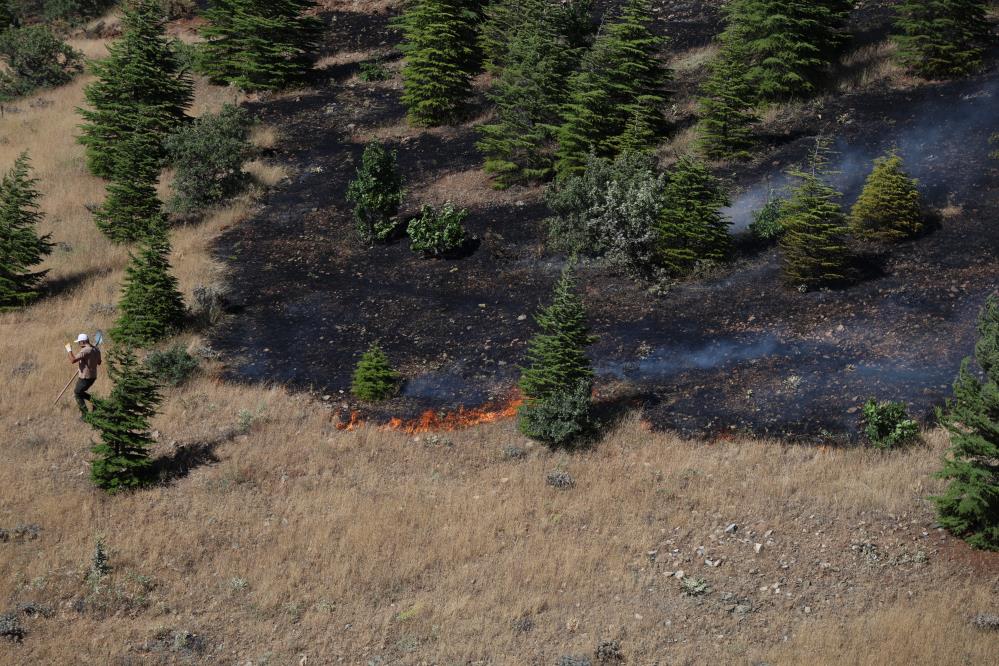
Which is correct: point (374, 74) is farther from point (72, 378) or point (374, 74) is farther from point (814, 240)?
point (814, 240)

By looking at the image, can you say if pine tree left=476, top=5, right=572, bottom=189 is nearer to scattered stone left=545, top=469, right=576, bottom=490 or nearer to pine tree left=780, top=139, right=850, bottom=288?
pine tree left=780, top=139, right=850, bottom=288

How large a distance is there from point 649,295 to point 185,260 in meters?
12.6

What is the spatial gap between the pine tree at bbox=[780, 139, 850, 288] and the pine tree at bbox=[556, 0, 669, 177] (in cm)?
646

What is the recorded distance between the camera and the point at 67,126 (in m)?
34.2

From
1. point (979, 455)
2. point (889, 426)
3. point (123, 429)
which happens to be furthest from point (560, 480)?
point (123, 429)

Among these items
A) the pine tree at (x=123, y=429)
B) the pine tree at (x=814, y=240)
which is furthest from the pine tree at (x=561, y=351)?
the pine tree at (x=123, y=429)

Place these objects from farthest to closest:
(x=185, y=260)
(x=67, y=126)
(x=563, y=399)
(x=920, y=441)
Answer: (x=67, y=126), (x=185, y=260), (x=563, y=399), (x=920, y=441)

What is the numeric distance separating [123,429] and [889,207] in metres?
15.9

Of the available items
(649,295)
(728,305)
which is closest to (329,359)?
(649,295)

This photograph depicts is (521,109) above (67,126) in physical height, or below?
above

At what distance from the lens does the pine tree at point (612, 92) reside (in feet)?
81.7

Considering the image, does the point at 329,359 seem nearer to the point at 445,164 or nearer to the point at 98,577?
the point at 98,577

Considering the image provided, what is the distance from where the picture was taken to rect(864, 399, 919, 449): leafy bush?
14.6 m

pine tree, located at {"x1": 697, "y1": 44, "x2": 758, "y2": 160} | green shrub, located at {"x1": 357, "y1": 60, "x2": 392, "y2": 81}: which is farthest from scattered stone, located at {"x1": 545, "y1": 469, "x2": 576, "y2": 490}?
green shrub, located at {"x1": 357, "y1": 60, "x2": 392, "y2": 81}
